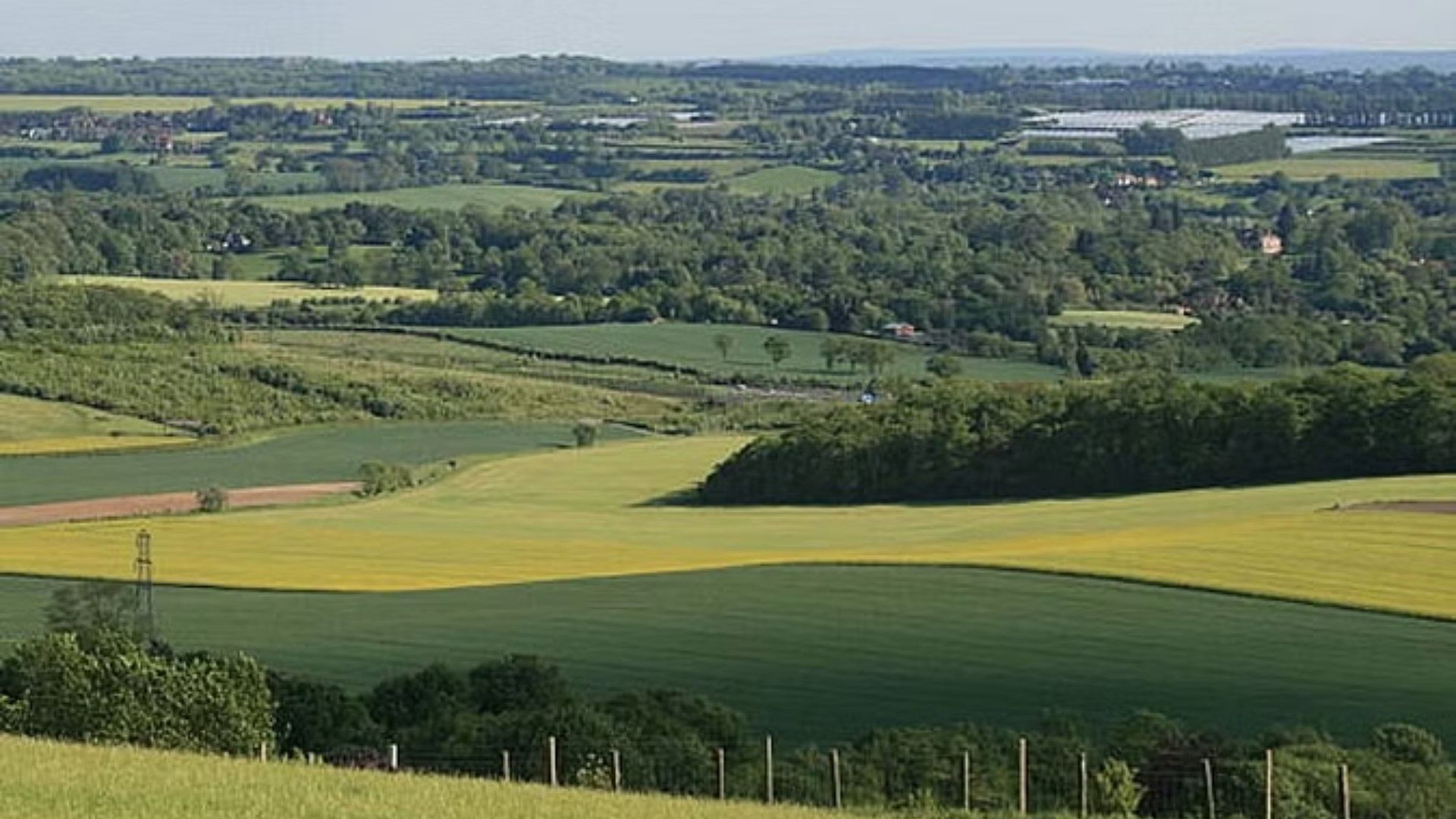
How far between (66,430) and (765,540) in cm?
2981

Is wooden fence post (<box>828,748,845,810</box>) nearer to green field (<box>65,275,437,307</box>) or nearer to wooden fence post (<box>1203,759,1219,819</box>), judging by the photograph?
wooden fence post (<box>1203,759,1219,819</box>)

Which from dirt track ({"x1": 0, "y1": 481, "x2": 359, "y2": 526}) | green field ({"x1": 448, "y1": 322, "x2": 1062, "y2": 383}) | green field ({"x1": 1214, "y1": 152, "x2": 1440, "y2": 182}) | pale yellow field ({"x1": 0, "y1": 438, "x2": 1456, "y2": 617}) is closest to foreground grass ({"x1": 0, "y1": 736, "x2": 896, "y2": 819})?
pale yellow field ({"x1": 0, "y1": 438, "x2": 1456, "y2": 617})

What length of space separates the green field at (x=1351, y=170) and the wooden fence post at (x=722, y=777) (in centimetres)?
16380

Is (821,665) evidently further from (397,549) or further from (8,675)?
(397,549)

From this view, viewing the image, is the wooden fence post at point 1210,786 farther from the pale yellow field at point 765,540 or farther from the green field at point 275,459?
the green field at point 275,459

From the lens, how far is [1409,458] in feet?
193

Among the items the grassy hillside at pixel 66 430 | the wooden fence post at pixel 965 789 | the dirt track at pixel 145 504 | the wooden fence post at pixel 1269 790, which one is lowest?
the grassy hillside at pixel 66 430

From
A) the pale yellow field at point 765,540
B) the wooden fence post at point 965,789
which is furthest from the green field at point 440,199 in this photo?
the wooden fence post at point 965,789

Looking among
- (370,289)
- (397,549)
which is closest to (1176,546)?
(397,549)

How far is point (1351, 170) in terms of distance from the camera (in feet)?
628

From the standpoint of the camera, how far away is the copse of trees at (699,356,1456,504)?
59531 mm

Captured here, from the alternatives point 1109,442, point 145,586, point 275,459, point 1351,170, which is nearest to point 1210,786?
point 145,586

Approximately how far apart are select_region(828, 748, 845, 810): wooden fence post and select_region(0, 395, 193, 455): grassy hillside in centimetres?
5140

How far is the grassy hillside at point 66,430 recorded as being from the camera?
75.7 metres
